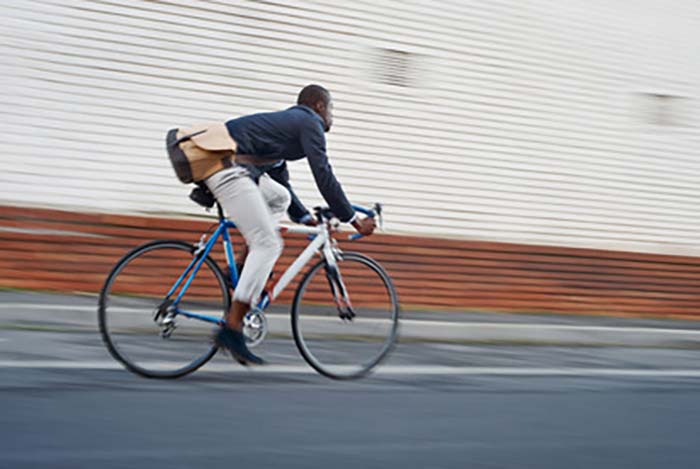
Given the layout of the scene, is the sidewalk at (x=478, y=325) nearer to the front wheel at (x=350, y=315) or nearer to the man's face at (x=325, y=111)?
the front wheel at (x=350, y=315)

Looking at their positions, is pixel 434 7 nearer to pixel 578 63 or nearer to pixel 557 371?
pixel 578 63

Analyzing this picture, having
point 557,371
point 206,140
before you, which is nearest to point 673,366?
point 557,371

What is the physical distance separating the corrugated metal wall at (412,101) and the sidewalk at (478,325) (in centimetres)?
104

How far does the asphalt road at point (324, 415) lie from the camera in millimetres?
4027

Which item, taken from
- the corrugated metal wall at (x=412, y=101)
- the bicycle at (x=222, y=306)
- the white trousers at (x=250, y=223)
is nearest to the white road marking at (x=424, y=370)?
the bicycle at (x=222, y=306)

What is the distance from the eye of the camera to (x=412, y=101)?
32.7ft

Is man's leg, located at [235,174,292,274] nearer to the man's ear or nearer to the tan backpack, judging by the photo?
the tan backpack

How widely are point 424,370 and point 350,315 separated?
0.87m

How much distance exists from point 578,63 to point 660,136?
150 centimetres

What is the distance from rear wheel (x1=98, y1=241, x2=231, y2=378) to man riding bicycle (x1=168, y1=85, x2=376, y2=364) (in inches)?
6.4

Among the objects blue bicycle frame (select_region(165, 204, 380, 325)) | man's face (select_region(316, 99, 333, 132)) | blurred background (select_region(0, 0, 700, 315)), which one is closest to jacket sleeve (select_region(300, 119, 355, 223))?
man's face (select_region(316, 99, 333, 132))

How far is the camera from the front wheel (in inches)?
228

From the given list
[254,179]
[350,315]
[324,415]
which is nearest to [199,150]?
[254,179]

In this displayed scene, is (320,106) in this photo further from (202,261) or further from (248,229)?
(202,261)
